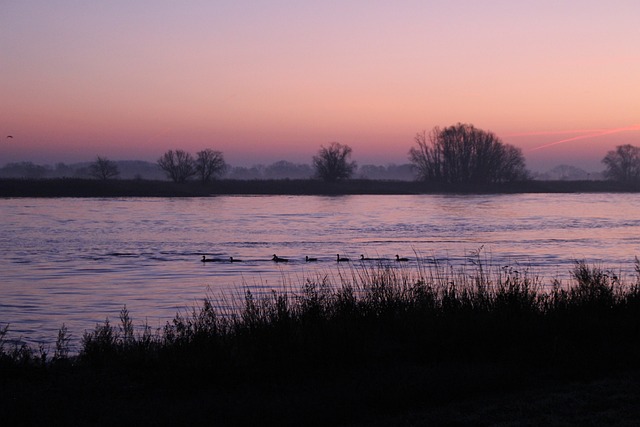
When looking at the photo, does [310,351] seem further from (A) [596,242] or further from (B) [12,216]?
(B) [12,216]

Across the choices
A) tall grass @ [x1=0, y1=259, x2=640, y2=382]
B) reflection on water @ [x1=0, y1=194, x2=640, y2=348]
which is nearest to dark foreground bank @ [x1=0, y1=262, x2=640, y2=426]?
tall grass @ [x1=0, y1=259, x2=640, y2=382]

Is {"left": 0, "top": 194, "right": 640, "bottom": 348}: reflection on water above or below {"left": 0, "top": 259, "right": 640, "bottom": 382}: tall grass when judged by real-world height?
below

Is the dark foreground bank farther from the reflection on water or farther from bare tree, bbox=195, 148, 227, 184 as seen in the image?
bare tree, bbox=195, 148, 227, 184

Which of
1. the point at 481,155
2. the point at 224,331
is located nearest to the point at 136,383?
the point at 224,331

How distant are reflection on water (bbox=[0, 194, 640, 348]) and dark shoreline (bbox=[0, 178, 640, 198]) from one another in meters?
37.3

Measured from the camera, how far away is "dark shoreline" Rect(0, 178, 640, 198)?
97.7 metres

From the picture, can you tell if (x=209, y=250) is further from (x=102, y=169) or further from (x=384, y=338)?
(x=102, y=169)

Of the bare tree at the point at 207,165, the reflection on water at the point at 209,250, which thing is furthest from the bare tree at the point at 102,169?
the reflection on water at the point at 209,250

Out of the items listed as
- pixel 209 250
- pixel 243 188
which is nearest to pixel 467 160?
pixel 243 188

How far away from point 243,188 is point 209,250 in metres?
87.0

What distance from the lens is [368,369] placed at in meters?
9.60

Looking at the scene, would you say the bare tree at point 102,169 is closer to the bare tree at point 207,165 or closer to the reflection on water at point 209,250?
the bare tree at point 207,165

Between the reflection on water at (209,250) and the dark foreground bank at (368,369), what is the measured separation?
124 inches

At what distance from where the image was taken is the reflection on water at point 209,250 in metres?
20.0
